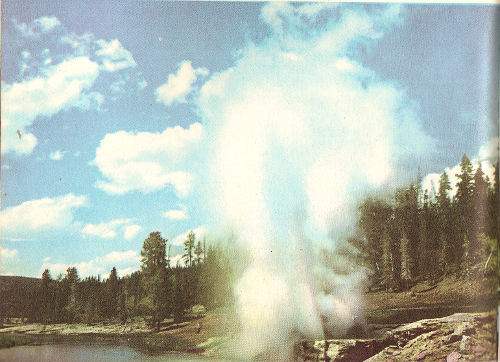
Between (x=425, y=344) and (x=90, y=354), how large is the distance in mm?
3192

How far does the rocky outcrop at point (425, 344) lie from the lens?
13.5ft

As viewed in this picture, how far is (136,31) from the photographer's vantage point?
403cm

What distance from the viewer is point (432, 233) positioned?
4.22m

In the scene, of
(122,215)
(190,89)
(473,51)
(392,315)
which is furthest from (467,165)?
(122,215)

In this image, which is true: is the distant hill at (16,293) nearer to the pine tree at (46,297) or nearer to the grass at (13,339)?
the pine tree at (46,297)

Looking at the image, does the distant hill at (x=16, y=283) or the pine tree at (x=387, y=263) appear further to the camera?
the pine tree at (x=387, y=263)

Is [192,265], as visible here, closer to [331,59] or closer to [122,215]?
[122,215]

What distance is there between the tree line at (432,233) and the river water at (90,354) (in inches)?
80.0

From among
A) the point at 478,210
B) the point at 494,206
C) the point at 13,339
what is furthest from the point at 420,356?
the point at 13,339

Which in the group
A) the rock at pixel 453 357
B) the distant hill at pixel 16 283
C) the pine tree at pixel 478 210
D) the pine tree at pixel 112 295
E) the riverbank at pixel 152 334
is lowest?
the rock at pixel 453 357

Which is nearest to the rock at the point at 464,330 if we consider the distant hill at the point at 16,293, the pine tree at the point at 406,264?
the pine tree at the point at 406,264

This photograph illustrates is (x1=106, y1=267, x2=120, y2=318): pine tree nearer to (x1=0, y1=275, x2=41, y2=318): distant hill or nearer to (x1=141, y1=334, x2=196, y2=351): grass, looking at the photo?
(x1=141, y1=334, x2=196, y2=351): grass

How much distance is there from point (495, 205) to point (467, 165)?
1.62 feet

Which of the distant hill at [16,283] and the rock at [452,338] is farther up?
the distant hill at [16,283]
